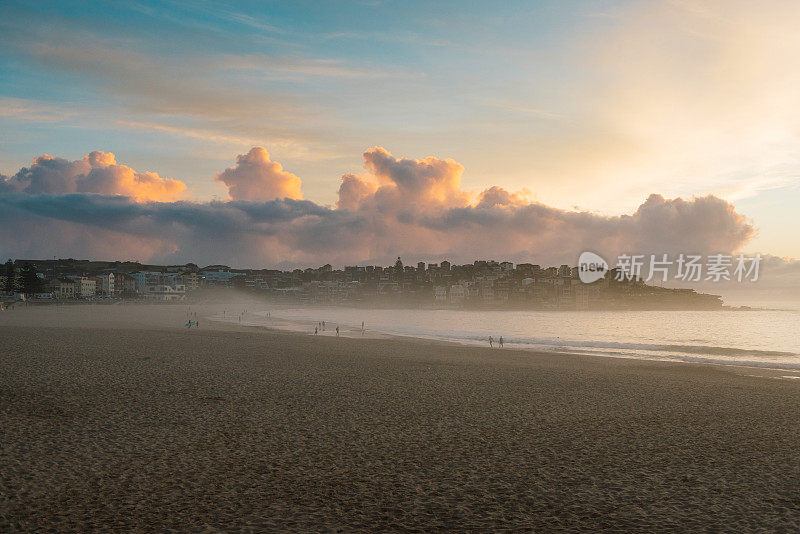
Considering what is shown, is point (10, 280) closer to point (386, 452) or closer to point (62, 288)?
point (62, 288)

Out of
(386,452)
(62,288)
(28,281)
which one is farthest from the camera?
(62,288)

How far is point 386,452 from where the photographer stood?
12336 millimetres

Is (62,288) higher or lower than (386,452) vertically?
lower

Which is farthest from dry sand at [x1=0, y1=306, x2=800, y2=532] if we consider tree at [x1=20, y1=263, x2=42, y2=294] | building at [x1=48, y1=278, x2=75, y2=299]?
building at [x1=48, y1=278, x2=75, y2=299]

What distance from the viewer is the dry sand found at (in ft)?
28.6

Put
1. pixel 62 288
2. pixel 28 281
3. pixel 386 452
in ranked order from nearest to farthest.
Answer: pixel 386 452
pixel 28 281
pixel 62 288

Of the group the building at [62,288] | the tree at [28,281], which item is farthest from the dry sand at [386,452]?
the building at [62,288]

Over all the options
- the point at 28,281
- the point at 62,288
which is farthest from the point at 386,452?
the point at 62,288

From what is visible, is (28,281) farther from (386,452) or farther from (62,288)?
(386,452)

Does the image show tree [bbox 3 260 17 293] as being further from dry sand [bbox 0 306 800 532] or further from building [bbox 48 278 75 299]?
dry sand [bbox 0 306 800 532]

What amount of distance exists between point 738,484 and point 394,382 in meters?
14.2

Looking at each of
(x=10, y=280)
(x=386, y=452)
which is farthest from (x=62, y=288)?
(x=386, y=452)

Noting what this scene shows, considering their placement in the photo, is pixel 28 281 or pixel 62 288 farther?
pixel 62 288

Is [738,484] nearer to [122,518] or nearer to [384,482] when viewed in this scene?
[384,482]
